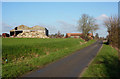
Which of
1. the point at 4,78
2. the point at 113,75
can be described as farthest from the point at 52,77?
the point at 113,75

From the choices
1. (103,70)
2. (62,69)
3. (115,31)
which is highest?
(115,31)

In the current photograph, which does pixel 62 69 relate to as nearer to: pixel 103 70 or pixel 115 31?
pixel 103 70

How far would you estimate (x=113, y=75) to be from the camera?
697 cm

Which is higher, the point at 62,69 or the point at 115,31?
the point at 115,31

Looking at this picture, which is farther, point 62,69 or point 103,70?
point 62,69

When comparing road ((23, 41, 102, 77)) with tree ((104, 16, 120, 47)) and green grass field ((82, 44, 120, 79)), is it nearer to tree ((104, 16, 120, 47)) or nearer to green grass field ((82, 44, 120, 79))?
green grass field ((82, 44, 120, 79))

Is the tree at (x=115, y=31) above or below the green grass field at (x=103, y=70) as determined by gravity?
above

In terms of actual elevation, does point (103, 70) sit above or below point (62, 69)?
above

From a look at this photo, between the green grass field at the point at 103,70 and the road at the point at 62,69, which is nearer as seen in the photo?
the green grass field at the point at 103,70

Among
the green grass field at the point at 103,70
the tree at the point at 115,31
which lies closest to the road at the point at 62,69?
the green grass field at the point at 103,70

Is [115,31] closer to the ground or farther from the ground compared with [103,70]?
farther from the ground

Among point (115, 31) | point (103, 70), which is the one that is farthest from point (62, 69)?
point (115, 31)

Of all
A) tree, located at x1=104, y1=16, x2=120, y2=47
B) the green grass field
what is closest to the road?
the green grass field

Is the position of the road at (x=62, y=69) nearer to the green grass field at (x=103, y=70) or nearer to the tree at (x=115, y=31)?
the green grass field at (x=103, y=70)
